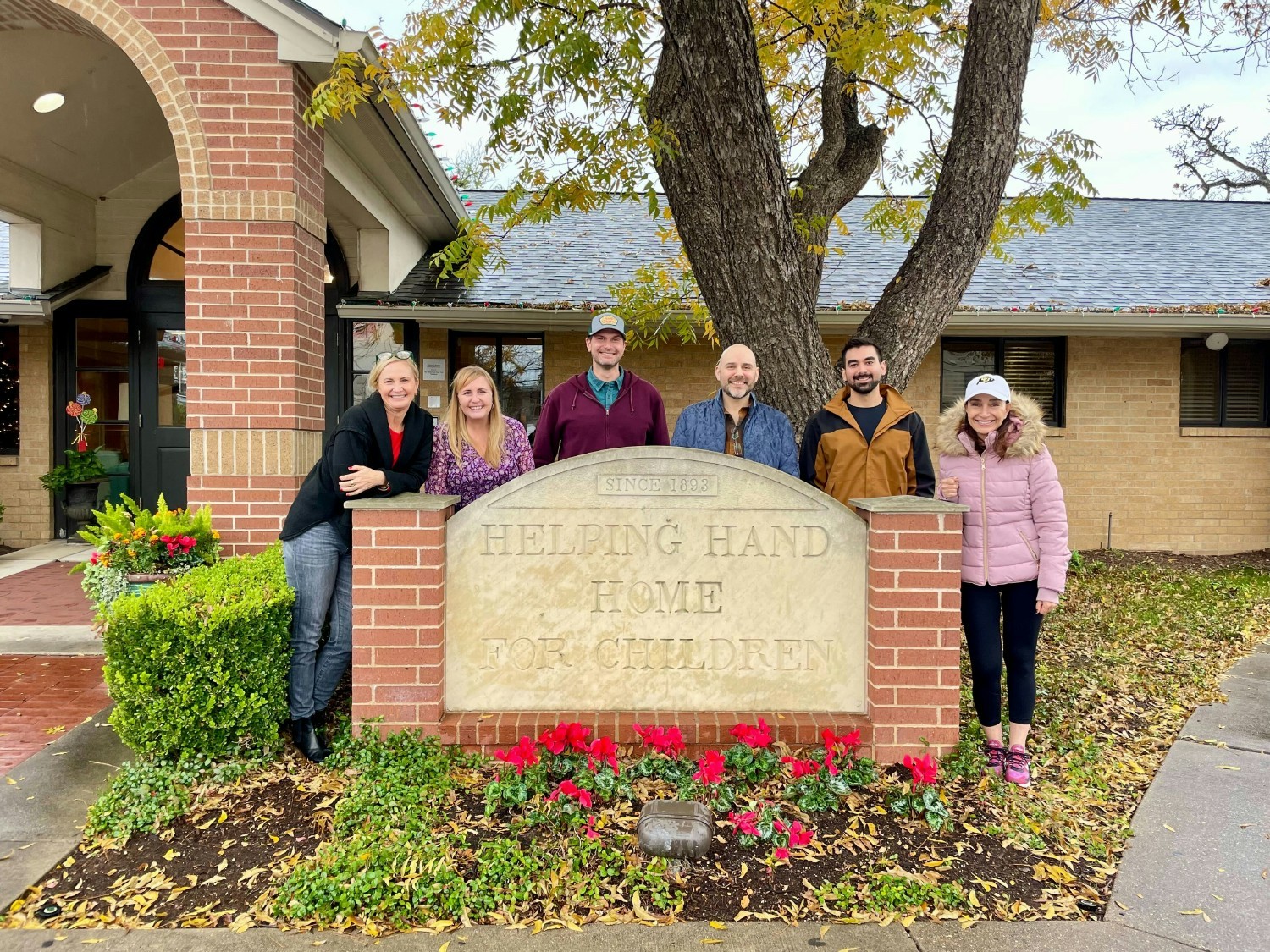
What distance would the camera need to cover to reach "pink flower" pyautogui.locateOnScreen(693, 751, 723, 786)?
2973 mm

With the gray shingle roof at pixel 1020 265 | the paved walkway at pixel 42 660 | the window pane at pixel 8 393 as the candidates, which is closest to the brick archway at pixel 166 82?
the paved walkway at pixel 42 660

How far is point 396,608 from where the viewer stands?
10.8ft

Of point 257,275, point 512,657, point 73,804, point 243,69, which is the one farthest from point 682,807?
point 243,69

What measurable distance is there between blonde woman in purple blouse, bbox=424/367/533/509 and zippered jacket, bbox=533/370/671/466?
0.26 m

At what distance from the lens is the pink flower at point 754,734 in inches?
124

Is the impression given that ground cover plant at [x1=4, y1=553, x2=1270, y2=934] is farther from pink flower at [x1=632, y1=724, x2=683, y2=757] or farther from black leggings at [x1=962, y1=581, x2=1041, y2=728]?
black leggings at [x1=962, y1=581, x2=1041, y2=728]

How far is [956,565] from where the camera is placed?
11.0ft

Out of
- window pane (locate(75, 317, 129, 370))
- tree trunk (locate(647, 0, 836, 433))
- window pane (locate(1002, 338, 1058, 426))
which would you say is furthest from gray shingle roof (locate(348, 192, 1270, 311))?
tree trunk (locate(647, 0, 836, 433))

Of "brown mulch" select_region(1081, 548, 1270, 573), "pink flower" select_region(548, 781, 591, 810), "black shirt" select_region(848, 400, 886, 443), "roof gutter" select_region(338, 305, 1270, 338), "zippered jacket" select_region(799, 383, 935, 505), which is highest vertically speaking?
"roof gutter" select_region(338, 305, 1270, 338)

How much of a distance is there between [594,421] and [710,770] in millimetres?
1653

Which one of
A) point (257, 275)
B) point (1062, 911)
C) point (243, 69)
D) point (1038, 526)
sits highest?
point (243, 69)

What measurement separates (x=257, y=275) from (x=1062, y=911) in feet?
16.7

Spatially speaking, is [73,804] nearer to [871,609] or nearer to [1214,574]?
[871,609]

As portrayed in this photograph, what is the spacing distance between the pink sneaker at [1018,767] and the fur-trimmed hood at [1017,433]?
1.25m
